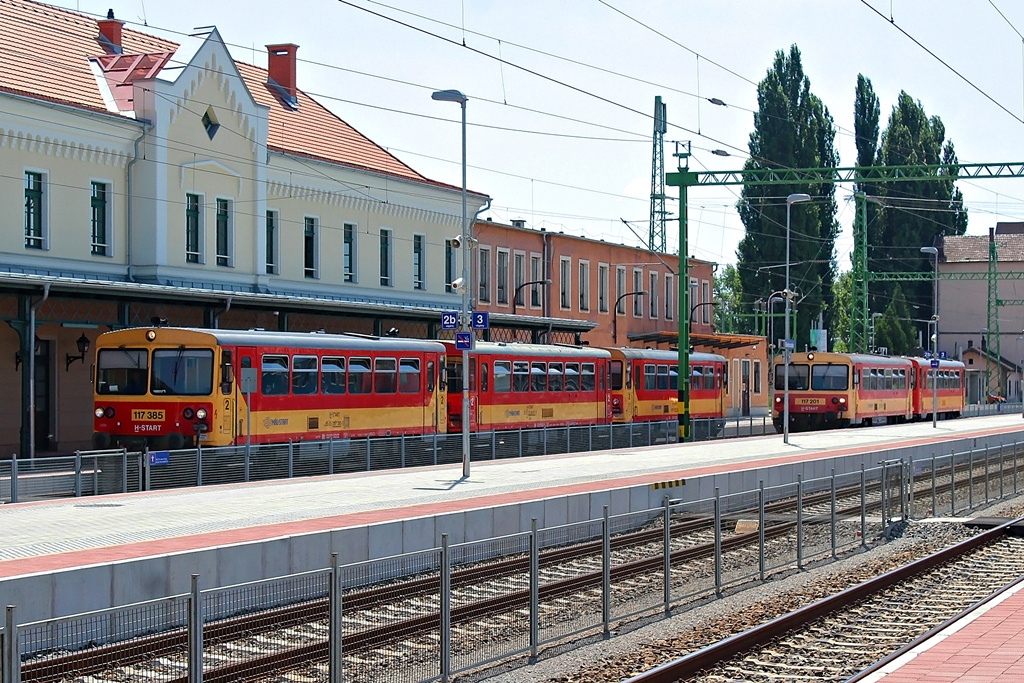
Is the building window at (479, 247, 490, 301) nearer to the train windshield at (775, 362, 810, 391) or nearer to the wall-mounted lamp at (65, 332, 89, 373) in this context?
the train windshield at (775, 362, 810, 391)

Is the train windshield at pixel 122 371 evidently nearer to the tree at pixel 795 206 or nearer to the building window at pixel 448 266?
the building window at pixel 448 266

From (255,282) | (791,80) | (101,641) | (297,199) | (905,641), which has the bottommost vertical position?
(905,641)

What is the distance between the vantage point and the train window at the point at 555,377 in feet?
131

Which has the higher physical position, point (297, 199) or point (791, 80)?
point (791, 80)

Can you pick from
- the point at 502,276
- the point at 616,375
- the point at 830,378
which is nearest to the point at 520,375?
the point at 616,375

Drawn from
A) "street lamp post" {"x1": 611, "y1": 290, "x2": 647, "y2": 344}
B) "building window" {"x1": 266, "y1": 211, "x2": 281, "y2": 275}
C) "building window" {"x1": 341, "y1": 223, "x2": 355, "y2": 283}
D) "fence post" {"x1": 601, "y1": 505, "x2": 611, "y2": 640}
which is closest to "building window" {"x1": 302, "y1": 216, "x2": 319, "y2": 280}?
"building window" {"x1": 266, "y1": 211, "x2": 281, "y2": 275}

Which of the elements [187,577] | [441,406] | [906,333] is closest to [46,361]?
[441,406]

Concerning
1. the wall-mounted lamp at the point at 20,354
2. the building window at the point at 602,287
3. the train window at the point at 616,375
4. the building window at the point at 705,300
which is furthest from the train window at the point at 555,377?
the building window at the point at 705,300

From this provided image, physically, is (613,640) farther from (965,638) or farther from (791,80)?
(791,80)

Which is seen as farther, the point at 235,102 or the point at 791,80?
the point at 791,80

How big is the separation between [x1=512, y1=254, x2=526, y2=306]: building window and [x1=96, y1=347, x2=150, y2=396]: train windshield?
89.6 feet

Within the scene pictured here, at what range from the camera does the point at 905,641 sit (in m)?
13.3

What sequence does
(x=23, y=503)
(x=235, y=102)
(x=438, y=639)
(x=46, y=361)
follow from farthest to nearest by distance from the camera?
(x=235, y=102), (x=46, y=361), (x=23, y=503), (x=438, y=639)

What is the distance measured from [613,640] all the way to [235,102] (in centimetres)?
3007
